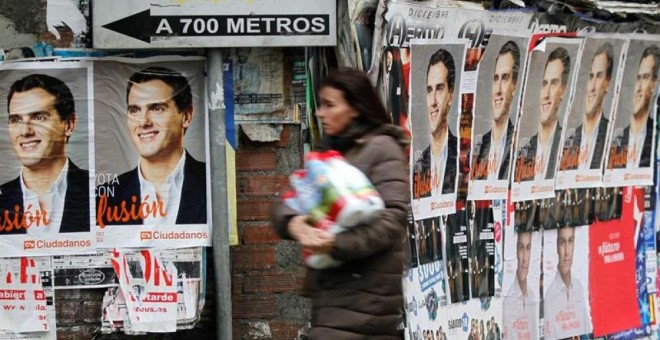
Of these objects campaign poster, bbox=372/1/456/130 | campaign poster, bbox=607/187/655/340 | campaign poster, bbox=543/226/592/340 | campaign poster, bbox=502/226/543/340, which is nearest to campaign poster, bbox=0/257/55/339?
campaign poster, bbox=372/1/456/130

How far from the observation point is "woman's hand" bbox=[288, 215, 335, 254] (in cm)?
446

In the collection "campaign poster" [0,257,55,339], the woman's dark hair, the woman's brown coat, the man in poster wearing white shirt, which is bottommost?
the man in poster wearing white shirt

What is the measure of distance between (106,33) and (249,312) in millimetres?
1761

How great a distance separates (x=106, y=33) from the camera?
21.4ft

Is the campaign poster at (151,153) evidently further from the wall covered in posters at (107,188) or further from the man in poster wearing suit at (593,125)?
the man in poster wearing suit at (593,125)

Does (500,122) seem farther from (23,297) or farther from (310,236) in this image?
(310,236)

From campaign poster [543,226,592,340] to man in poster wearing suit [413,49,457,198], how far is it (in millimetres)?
1291

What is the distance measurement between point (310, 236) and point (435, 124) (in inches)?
120

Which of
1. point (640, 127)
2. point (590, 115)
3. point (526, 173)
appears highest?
point (590, 115)

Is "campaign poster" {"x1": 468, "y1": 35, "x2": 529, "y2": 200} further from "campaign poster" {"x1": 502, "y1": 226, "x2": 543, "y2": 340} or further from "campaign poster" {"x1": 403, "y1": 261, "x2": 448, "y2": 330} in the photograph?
"campaign poster" {"x1": 403, "y1": 261, "x2": 448, "y2": 330}

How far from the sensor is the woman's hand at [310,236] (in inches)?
175

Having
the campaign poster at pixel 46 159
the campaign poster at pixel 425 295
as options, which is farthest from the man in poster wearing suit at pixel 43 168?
the campaign poster at pixel 425 295

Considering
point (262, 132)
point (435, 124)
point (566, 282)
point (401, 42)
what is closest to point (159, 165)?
point (262, 132)

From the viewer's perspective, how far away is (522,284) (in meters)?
8.30
